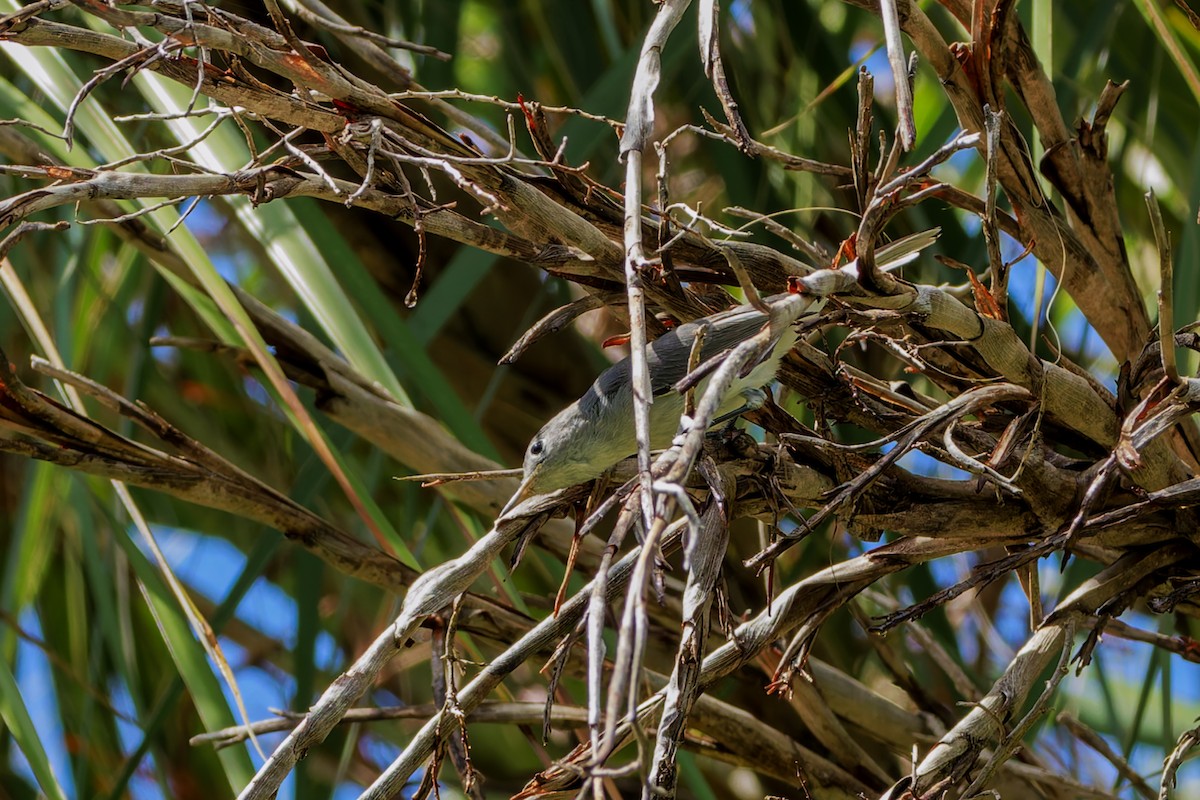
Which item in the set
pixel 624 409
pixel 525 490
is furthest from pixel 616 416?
pixel 525 490

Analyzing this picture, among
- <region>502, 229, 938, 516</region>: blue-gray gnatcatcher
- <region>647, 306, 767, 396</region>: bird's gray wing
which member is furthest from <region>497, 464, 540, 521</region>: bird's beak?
<region>647, 306, 767, 396</region>: bird's gray wing

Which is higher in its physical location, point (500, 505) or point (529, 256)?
point (529, 256)

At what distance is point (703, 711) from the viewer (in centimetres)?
134

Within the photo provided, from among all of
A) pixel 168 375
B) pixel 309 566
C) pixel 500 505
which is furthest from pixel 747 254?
pixel 168 375

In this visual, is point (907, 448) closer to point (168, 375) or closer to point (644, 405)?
point (644, 405)

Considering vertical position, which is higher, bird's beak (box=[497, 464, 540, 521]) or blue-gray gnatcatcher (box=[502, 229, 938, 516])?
blue-gray gnatcatcher (box=[502, 229, 938, 516])

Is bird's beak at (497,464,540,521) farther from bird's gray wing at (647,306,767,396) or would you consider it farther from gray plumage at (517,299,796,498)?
bird's gray wing at (647,306,767,396)

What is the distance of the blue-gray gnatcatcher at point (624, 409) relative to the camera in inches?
41.5

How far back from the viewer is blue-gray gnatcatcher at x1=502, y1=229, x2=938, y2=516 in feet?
3.46

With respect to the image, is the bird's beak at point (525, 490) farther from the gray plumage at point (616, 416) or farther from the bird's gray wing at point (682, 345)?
the bird's gray wing at point (682, 345)

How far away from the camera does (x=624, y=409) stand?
118 centimetres

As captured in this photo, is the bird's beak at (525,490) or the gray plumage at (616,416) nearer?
the gray plumage at (616,416)

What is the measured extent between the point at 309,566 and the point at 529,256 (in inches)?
34.2

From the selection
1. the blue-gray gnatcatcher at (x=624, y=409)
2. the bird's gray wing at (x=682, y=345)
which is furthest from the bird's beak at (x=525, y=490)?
the bird's gray wing at (x=682, y=345)
